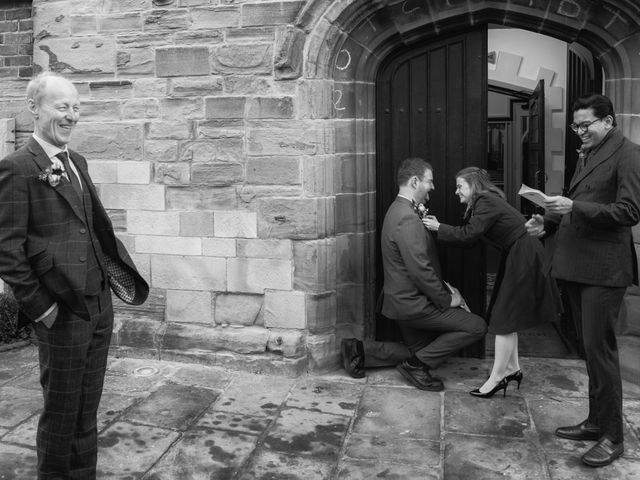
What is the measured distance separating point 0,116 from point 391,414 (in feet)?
14.4

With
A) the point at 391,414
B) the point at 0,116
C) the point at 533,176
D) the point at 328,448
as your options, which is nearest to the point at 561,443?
the point at 391,414

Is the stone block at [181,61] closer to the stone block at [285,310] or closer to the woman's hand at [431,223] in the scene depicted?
the stone block at [285,310]

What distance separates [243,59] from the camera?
212 inches

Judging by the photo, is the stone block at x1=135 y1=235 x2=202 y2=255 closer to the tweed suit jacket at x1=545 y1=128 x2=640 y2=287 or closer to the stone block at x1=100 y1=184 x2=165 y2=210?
the stone block at x1=100 y1=184 x2=165 y2=210

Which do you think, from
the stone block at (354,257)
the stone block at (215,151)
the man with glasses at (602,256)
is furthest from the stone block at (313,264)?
the man with glasses at (602,256)

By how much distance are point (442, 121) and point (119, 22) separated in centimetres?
255

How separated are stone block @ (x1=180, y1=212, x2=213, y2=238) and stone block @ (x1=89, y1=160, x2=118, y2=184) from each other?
0.64 m

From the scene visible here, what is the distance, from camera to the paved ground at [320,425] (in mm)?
3867

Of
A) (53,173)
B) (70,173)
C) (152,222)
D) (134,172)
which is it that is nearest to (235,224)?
(152,222)

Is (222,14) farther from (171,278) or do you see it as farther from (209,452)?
(209,452)

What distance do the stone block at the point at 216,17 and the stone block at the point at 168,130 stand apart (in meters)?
0.72

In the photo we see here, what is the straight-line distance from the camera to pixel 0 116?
6.64 meters

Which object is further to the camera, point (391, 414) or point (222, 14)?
point (222, 14)

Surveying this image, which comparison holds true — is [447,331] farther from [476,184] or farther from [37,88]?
[37,88]
